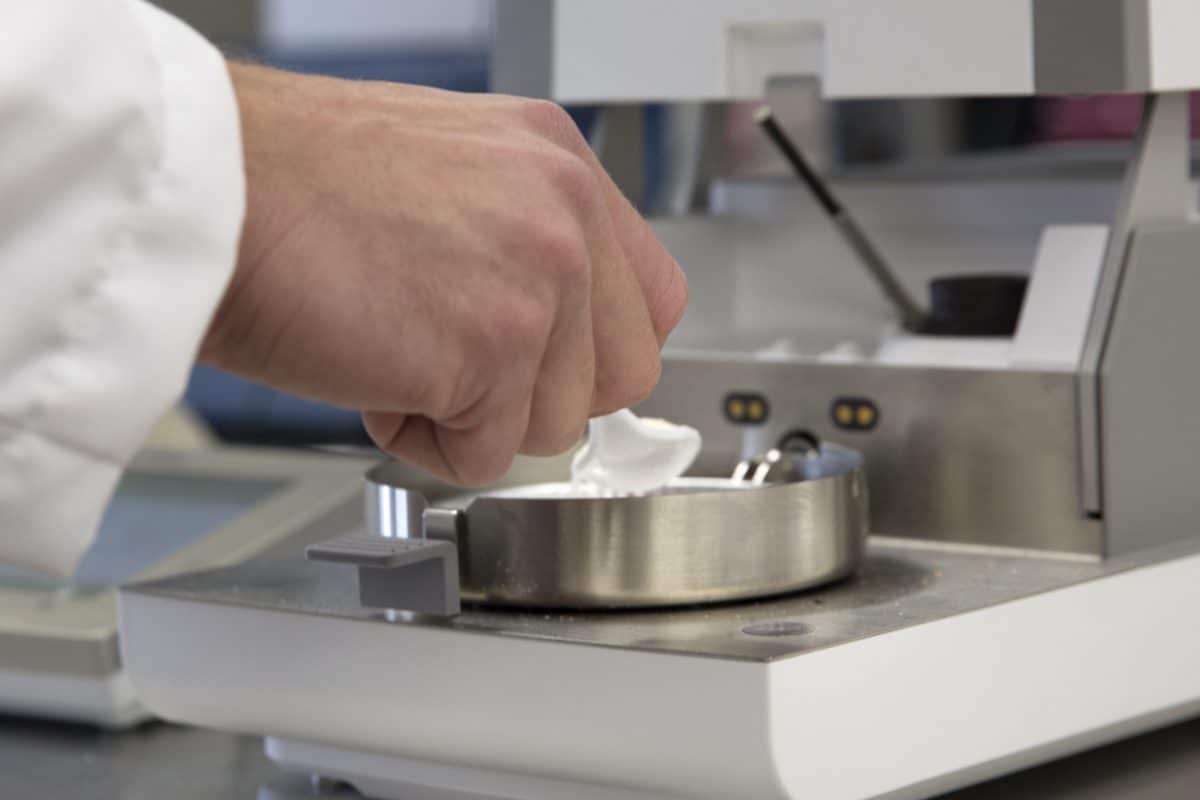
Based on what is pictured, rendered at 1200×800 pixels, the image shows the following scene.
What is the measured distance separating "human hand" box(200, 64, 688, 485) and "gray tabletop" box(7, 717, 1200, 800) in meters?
0.32

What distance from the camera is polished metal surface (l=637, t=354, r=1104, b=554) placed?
80cm

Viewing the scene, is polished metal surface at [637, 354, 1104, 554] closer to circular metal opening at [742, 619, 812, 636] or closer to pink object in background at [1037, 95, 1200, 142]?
circular metal opening at [742, 619, 812, 636]

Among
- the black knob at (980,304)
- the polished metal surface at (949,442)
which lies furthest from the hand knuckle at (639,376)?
the black knob at (980,304)

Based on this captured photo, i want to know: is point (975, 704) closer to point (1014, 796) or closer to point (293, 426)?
point (1014, 796)

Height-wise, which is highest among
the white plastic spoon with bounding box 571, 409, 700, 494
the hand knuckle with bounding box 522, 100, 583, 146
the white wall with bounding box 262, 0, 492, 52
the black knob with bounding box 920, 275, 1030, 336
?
the white wall with bounding box 262, 0, 492, 52

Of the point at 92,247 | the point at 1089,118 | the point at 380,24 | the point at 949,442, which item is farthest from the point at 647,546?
the point at 380,24

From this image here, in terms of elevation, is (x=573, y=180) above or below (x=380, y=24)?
below

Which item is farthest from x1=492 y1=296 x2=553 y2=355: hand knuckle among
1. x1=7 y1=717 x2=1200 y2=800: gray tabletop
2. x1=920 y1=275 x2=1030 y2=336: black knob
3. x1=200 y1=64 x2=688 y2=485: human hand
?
x1=920 y1=275 x2=1030 y2=336: black knob

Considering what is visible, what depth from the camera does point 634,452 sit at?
77 centimetres

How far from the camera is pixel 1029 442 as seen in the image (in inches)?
31.8

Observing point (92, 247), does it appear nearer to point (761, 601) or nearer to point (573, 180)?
point (573, 180)

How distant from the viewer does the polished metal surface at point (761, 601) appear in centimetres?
67

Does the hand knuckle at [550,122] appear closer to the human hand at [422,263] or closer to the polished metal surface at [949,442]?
the human hand at [422,263]

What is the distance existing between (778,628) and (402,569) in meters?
0.15
